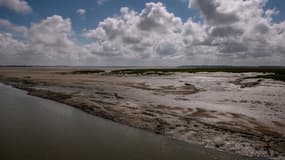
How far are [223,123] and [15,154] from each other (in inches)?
383

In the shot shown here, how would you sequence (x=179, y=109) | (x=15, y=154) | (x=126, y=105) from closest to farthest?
(x=15, y=154) < (x=179, y=109) < (x=126, y=105)

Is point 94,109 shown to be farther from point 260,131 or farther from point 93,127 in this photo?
point 260,131

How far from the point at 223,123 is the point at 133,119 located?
197 inches

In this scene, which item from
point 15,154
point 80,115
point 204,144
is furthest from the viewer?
point 80,115

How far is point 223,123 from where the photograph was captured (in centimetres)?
1067

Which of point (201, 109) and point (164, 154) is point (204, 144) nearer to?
point (164, 154)

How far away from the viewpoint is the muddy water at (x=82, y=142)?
737 cm

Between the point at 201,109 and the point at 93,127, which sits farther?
the point at 201,109

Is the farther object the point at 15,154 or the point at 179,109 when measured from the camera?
the point at 179,109

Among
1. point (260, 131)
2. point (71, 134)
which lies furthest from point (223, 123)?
point (71, 134)

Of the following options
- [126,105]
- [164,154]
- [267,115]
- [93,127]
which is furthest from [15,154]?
[267,115]

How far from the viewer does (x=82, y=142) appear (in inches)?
338

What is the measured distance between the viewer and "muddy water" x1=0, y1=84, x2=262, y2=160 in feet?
24.2

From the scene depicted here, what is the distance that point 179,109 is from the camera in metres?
13.9
